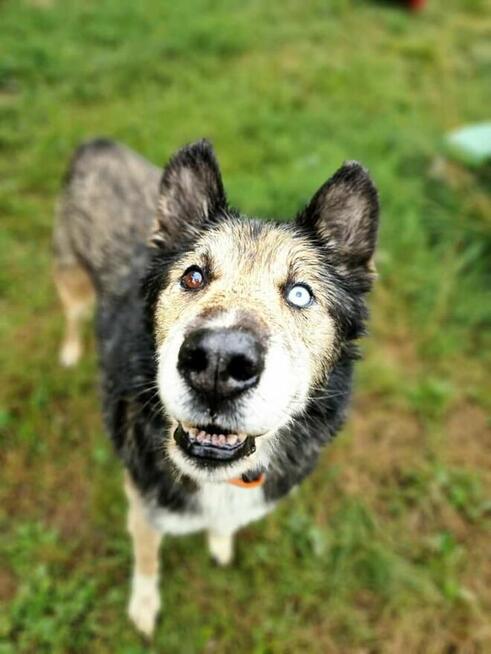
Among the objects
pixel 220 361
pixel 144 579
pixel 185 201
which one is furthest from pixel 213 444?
pixel 144 579

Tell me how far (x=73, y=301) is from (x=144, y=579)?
2.11 metres

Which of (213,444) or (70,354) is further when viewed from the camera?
(70,354)

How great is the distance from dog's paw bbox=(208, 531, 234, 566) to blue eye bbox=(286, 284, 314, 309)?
1790 millimetres

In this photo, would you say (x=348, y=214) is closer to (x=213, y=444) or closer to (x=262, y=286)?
(x=262, y=286)

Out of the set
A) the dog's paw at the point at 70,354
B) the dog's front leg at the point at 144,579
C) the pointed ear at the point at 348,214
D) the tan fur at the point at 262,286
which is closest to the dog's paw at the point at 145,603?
the dog's front leg at the point at 144,579

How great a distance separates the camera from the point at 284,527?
11.6ft

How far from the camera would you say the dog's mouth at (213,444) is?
1909mm

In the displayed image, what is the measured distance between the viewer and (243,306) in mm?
1872

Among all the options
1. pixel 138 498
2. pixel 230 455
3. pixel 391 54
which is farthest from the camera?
pixel 391 54

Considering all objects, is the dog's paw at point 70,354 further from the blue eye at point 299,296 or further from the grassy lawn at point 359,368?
the blue eye at point 299,296

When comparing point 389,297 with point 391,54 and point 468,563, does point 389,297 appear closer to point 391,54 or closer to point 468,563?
point 468,563

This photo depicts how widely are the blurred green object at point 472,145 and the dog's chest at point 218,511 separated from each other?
473 cm

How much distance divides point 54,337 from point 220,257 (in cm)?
270

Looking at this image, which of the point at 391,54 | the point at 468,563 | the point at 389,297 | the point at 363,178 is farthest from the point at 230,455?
the point at 391,54
